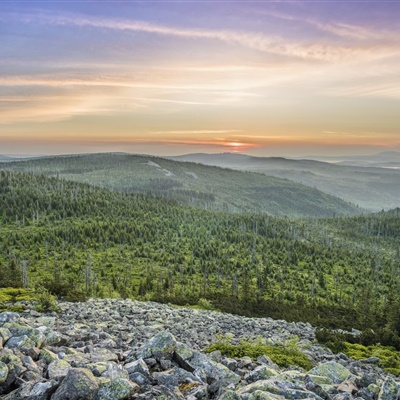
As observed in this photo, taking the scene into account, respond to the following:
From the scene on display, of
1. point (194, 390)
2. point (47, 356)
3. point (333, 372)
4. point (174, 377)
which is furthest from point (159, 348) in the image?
point (333, 372)

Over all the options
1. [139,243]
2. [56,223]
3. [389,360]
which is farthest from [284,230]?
[389,360]

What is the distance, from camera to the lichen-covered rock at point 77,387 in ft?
38.2

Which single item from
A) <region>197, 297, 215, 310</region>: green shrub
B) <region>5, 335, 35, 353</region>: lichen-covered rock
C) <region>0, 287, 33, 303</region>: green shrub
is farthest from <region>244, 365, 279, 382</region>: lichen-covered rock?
<region>197, 297, 215, 310</region>: green shrub

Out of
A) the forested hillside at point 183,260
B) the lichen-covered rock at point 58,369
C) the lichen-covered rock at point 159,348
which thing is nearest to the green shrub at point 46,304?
the forested hillside at point 183,260

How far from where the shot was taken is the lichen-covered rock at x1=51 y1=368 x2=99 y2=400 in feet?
38.2

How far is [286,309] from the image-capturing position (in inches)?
2108

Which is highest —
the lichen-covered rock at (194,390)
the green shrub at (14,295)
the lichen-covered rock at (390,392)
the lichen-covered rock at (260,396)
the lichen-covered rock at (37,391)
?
the lichen-covered rock at (37,391)

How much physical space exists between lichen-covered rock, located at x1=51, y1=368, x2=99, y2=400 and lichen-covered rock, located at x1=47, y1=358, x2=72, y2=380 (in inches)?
40.9

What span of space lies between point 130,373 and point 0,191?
205 metres

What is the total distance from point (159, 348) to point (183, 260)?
346ft

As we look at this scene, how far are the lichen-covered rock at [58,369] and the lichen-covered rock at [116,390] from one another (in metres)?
1.77

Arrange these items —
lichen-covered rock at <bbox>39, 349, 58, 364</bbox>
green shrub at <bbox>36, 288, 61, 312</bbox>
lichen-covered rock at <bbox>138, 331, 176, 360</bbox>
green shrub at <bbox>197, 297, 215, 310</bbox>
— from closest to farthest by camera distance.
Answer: lichen-covered rock at <bbox>39, 349, 58, 364</bbox>
lichen-covered rock at <bbox>138, 331, 176, 360</bbox>
green shrub at <bbox>36, 288, 61, 312</bbox>
green shrub at <bbox>197, 297, 215, 310</bbox>

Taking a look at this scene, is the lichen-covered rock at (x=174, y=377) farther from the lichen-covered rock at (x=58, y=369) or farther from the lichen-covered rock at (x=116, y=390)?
the lichen-covered rock at (x=58, y=369)

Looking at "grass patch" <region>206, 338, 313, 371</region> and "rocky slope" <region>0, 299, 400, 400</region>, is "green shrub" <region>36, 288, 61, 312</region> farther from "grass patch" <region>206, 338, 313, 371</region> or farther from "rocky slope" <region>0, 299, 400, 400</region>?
"grass patch" <region>206, 338, 313, 371</region>
